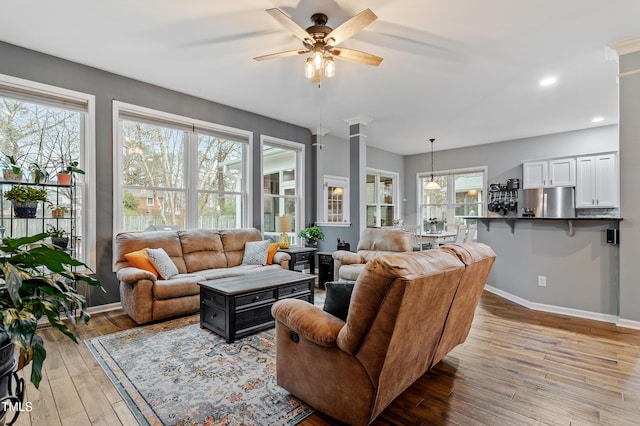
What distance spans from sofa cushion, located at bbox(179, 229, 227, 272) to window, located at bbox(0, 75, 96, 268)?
1025mm

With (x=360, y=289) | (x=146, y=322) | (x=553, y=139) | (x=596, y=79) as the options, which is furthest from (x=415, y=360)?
Result: (x=553, y=139)

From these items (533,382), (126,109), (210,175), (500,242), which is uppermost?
(126,109)

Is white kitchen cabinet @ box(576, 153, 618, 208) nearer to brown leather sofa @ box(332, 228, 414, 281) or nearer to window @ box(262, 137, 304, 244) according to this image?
brown leather sofa @ box(332, 228, 414, 281)

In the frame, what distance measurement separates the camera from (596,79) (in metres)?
4.18

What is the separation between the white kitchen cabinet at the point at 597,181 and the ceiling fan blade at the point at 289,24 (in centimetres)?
631

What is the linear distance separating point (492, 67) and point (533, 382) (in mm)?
3357

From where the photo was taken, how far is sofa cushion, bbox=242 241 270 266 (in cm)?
463

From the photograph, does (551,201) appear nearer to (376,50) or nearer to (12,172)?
(376,50)

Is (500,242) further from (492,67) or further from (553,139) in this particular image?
(553,139)

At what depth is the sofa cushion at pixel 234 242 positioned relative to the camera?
467cm

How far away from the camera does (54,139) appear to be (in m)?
3.71

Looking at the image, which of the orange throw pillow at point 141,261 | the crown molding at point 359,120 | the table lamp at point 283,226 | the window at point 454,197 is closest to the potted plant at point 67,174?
the orange throw pillow at point 141,261

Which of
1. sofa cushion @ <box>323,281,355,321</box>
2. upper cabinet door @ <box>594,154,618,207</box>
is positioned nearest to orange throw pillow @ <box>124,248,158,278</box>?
sofa cushion @ <box>323,281,355,321</box>

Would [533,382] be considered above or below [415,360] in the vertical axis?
below
